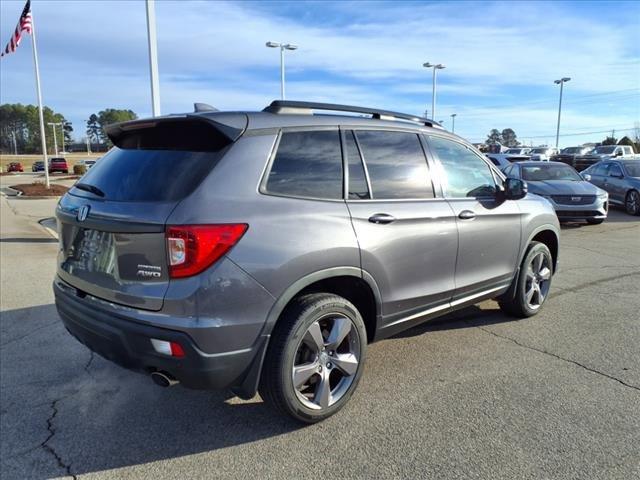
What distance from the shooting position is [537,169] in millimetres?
12711

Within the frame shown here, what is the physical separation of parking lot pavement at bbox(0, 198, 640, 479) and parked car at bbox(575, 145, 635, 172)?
76.9 feet

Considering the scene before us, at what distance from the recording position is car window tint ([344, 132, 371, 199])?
324 cm

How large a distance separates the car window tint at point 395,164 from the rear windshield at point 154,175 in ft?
3.68

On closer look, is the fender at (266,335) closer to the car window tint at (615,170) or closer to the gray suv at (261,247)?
the gray suv at (261,247)

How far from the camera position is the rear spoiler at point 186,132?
2785mm

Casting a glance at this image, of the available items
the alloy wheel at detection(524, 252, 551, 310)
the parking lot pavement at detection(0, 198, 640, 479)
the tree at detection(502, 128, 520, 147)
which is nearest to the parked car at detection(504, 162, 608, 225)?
the alloy wheel at detection(524, 252, 551, 310)

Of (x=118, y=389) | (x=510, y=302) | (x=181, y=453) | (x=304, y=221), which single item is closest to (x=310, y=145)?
(x=304, y=221)

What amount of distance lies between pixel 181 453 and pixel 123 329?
799 millimetres

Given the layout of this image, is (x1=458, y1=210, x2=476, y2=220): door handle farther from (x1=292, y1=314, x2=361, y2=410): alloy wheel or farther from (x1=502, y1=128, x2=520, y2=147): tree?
(x1=502, y1=128, x2=520, y2=147): tree

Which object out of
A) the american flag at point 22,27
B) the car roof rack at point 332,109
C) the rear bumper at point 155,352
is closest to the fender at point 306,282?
the rear bumper at point 155,352

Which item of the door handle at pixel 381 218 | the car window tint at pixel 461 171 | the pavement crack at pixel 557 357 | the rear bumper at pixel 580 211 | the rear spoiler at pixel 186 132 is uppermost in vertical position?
the rear spoiler at pixel 186 132

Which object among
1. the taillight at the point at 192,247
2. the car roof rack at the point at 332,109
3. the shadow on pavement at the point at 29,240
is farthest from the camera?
the shadow on pavement at the point at 29,240

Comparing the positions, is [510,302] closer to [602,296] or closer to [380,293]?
[602,296]

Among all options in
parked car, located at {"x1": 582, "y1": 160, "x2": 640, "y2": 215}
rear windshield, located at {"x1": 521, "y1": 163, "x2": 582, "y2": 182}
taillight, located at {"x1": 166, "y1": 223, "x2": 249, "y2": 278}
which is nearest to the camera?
taillight, located at {"x1": 166, "y1": 223, "x2": 249, "y2": 278}
